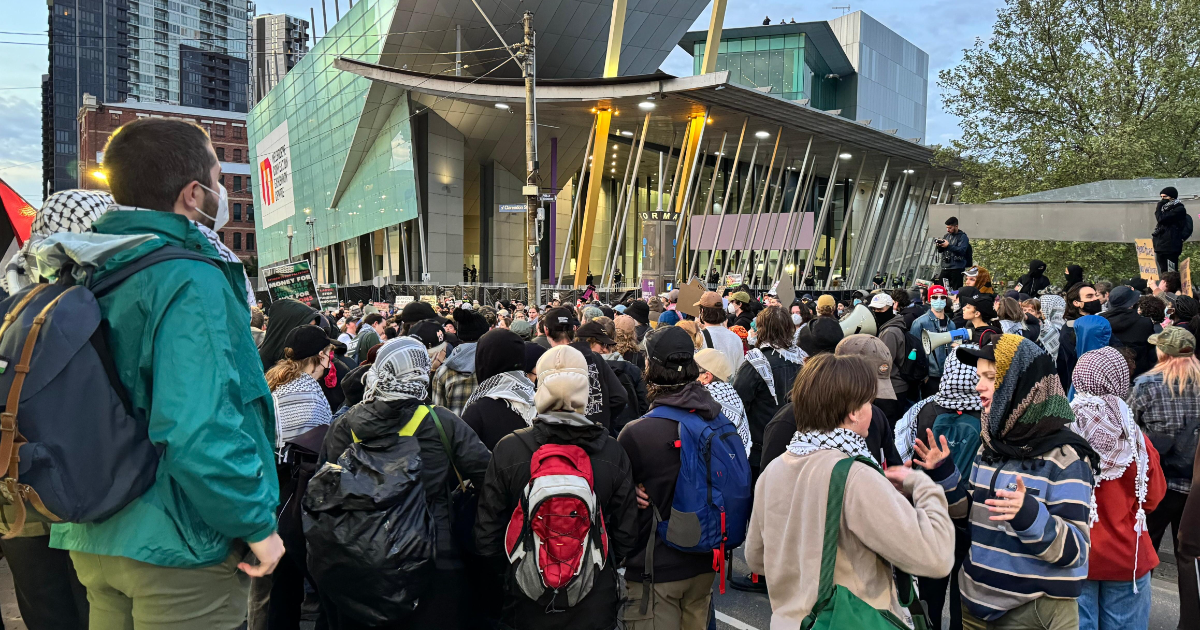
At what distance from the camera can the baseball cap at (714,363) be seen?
500 cm

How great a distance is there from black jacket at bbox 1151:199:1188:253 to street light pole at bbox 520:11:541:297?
1206cm

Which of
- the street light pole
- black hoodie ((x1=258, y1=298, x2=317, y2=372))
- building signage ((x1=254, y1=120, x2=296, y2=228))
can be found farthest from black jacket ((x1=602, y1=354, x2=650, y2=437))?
building signage ((x1=254, y1=120, x2=296, y2=228))

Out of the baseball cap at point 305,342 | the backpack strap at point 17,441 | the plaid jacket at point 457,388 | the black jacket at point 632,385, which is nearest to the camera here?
the backpack strap at point 17,441

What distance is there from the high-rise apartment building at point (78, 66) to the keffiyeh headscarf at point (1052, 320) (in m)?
184

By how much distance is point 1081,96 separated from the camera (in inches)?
862

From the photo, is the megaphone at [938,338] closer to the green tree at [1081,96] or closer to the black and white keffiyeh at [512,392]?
the black and white keffiyeh at [512,392]

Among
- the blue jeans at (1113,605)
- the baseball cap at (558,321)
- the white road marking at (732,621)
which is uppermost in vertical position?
the baseball cap at (558,321)

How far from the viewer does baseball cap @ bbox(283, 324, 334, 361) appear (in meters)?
4.56

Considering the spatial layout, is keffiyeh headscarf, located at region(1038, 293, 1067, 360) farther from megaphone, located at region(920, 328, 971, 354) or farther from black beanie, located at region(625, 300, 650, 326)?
black beanie, located at region(625, 300, 650, 326)

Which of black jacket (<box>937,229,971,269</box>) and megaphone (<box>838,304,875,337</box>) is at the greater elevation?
black jacket (<box>937,229,971,269</box>)

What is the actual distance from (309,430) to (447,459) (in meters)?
1.17

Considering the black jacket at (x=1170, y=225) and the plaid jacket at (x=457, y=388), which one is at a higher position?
the black jacket at (x=1170, y=225)

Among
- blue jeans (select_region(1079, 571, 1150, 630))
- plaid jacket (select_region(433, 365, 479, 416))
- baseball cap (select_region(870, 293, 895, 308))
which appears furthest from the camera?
baseball cap (select_region(870, 293, 895, 308))

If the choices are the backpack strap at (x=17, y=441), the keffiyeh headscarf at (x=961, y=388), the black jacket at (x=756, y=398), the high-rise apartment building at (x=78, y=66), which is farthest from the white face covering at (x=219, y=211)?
the high-rise apartment building at (x=78, y=66)
